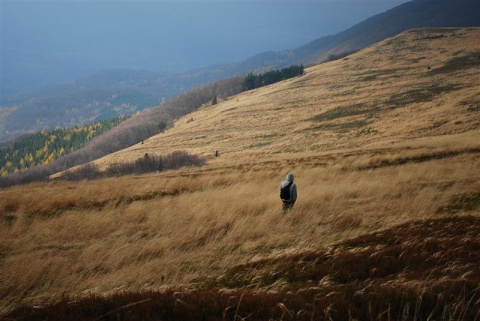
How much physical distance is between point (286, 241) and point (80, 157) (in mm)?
133750

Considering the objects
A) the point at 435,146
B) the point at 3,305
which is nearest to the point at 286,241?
the point at 3,305

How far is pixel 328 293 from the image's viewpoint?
452 centimetres

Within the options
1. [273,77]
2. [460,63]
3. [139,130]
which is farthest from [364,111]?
[273,77]

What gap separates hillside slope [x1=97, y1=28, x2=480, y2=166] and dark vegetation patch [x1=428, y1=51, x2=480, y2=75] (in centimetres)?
25

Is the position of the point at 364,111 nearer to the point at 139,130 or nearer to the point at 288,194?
the point at 288,194

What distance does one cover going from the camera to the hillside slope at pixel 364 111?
4542 cm

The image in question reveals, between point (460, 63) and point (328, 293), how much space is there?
9875 cm

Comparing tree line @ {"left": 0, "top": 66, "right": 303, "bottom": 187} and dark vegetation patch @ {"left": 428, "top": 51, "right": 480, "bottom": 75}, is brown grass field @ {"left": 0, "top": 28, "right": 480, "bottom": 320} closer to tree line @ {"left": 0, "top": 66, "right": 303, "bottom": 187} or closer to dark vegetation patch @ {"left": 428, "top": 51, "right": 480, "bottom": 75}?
dark vegetation patch @ {"left": 428, "top": 51, "right": 480, "bottom": 75}

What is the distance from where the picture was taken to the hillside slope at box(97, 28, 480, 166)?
→ 4542cm

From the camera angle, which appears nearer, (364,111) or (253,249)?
(253,249)

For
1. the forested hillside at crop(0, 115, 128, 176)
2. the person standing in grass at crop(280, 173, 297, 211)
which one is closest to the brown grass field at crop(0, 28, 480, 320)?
the person standing in grass at crop(280, 173, 297, 211)

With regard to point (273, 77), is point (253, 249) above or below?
below

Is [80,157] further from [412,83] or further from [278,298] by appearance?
[278,298]

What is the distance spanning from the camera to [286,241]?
29.2ft
